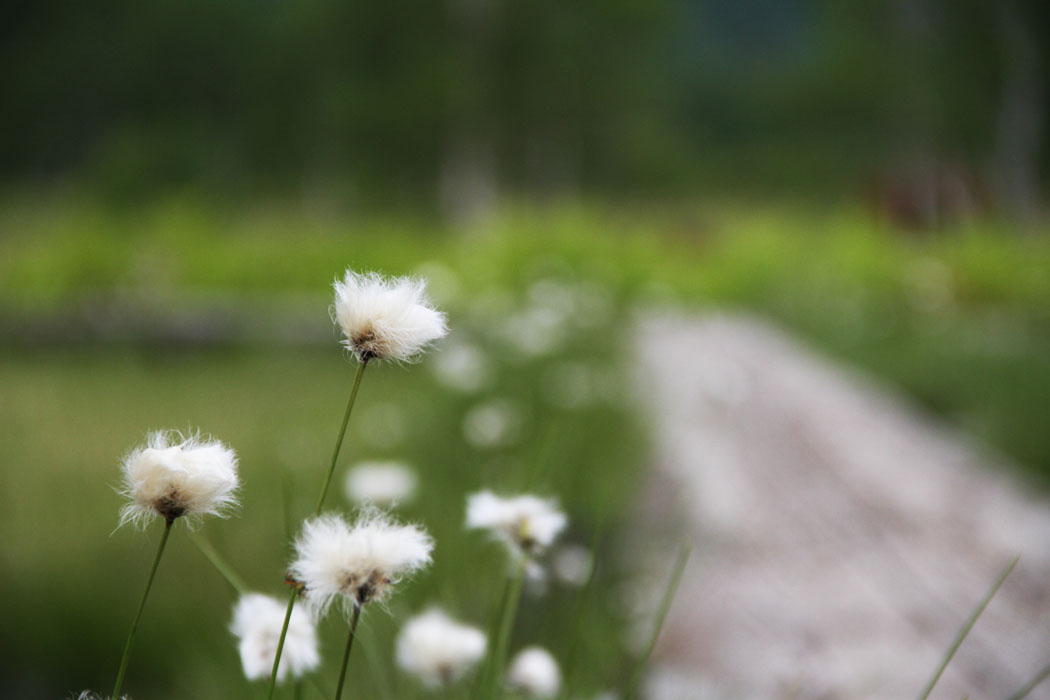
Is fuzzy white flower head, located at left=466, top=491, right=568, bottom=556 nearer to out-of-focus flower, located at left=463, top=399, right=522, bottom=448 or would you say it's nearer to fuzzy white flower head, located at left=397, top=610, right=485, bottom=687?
fuzzy white flower head, located at left=397, top=610, right=485, bottom=687

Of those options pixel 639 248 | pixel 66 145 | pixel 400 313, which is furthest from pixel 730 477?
pixel 66 145

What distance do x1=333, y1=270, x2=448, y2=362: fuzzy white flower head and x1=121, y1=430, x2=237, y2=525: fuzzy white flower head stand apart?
7cm

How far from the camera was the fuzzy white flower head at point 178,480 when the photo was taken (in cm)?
29

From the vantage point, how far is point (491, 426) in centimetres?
147

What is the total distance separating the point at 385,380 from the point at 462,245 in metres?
2.45

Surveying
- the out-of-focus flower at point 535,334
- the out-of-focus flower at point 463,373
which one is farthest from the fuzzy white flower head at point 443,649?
the out-of-focus flower at point 535,334

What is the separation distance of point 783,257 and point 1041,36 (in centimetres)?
708

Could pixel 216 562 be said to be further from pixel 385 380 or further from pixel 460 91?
pixel 460 91

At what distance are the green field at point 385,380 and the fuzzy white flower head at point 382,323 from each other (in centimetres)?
11

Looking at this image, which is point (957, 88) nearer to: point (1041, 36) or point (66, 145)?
point (1041, 36)

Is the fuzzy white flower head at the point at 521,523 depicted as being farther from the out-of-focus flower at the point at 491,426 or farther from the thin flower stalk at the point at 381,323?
the out-of-focus flower at the point at 491,426

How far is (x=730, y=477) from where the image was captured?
174 centimetres

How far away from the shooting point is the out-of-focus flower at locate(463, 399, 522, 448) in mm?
1466

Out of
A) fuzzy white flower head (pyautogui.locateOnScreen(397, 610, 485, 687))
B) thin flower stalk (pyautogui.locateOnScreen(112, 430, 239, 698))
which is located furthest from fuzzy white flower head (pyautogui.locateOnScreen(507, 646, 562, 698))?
thin flower stalk (pyautogui.locateOnScreen(112, 430, 239, 698))
